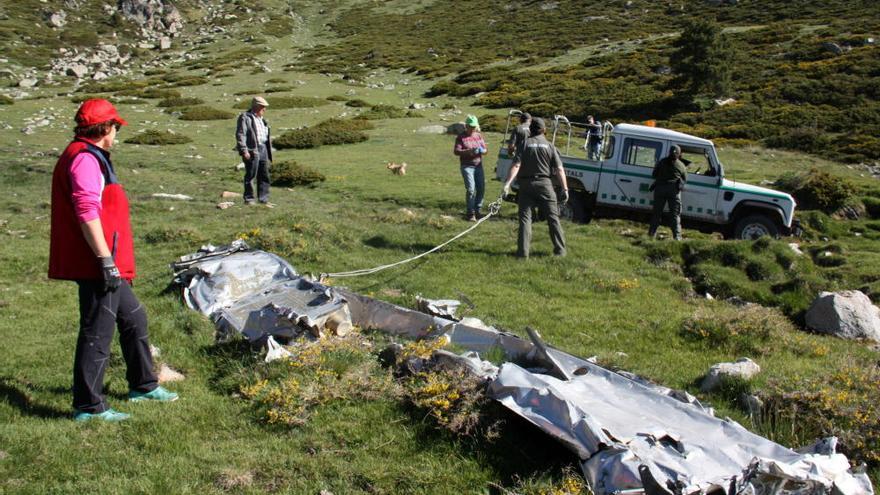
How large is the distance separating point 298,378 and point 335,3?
391 feet

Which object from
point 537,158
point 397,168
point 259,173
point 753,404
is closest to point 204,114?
point 397,168

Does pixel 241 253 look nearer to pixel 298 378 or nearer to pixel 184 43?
pixel 298 378

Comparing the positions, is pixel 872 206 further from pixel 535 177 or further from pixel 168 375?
pixel 168 375

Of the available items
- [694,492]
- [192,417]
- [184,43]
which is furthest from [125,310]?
[184,43]

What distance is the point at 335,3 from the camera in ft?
376

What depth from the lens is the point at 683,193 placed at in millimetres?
14156

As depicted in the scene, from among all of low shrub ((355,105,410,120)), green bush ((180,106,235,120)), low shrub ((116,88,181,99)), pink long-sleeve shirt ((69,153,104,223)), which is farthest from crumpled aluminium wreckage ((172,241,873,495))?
low shrub ((116,88,181,99))

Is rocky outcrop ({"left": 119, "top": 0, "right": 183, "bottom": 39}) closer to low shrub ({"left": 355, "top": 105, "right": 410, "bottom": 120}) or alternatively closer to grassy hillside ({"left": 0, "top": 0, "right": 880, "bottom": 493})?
low shrub ({"left": 355, "top": 105, "right": 410, "bottom": 120})

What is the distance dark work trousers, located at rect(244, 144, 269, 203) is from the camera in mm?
13883

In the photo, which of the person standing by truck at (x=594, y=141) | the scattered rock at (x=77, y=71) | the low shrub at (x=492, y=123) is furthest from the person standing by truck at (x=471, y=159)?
the scattered rock at (x=77, y=71)

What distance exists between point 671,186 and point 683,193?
0.99m

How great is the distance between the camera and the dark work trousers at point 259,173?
13.9m

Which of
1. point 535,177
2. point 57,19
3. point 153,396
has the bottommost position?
point 153,396

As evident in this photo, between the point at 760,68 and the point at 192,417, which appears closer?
the point at 192,417
